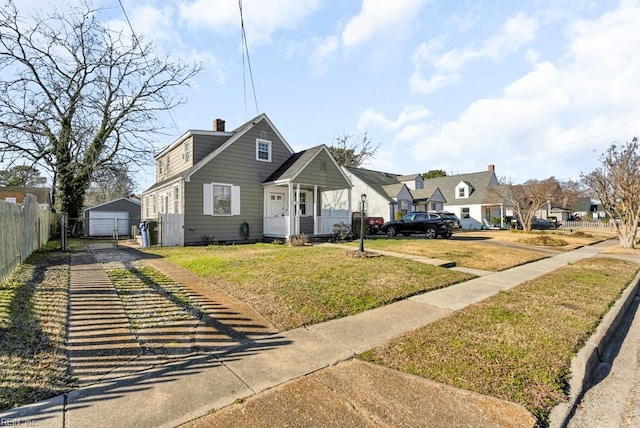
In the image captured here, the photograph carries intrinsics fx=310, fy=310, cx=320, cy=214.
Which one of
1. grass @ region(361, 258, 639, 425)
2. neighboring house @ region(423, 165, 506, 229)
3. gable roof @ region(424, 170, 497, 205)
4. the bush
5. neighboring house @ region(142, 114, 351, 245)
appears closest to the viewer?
Result: grass @ region(361, 258, 639, 425)

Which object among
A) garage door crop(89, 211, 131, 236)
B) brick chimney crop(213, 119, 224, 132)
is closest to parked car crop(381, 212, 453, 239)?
brick chimney crop(213, 119, 224, 132)

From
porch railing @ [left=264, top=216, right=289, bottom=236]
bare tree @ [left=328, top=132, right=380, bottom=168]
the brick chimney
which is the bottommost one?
porch railing @ [left=264, top=216, right=289, bottom=236]

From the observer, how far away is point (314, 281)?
664 cm

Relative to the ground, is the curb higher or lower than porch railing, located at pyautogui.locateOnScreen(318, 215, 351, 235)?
lower

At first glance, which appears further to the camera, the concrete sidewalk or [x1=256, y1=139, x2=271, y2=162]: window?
[x1=256, y1=139, x2=271, y2=162]: window

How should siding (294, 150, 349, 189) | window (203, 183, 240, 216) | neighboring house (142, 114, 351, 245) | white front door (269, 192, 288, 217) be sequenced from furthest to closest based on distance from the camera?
white front door (269, 192, 288, 217) → siding (294, 150, 349, 189) → window (203, 183, 240, 216) → neighboring house (142, 114, 351, 245)

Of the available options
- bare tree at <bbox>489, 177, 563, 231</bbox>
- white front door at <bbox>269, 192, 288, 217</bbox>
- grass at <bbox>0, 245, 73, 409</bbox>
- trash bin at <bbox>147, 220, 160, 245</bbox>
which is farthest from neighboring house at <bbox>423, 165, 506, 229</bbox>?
grass at <bbox>0, 245, 73, 409</bbox>

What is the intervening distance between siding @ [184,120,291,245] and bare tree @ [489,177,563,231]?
73.7 feet

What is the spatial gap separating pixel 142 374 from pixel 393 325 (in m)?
3.15

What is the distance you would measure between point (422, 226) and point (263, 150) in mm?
11073

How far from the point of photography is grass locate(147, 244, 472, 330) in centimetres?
504

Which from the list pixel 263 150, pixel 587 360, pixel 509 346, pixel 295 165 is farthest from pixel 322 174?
pixel 587 360

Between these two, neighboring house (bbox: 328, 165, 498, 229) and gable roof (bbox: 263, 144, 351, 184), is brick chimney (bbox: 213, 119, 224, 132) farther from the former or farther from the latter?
neighboring house (bbox: 328, 165, 498, 229)

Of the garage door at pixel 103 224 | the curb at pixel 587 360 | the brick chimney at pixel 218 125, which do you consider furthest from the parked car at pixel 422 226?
the garage door at pixel 103 224
